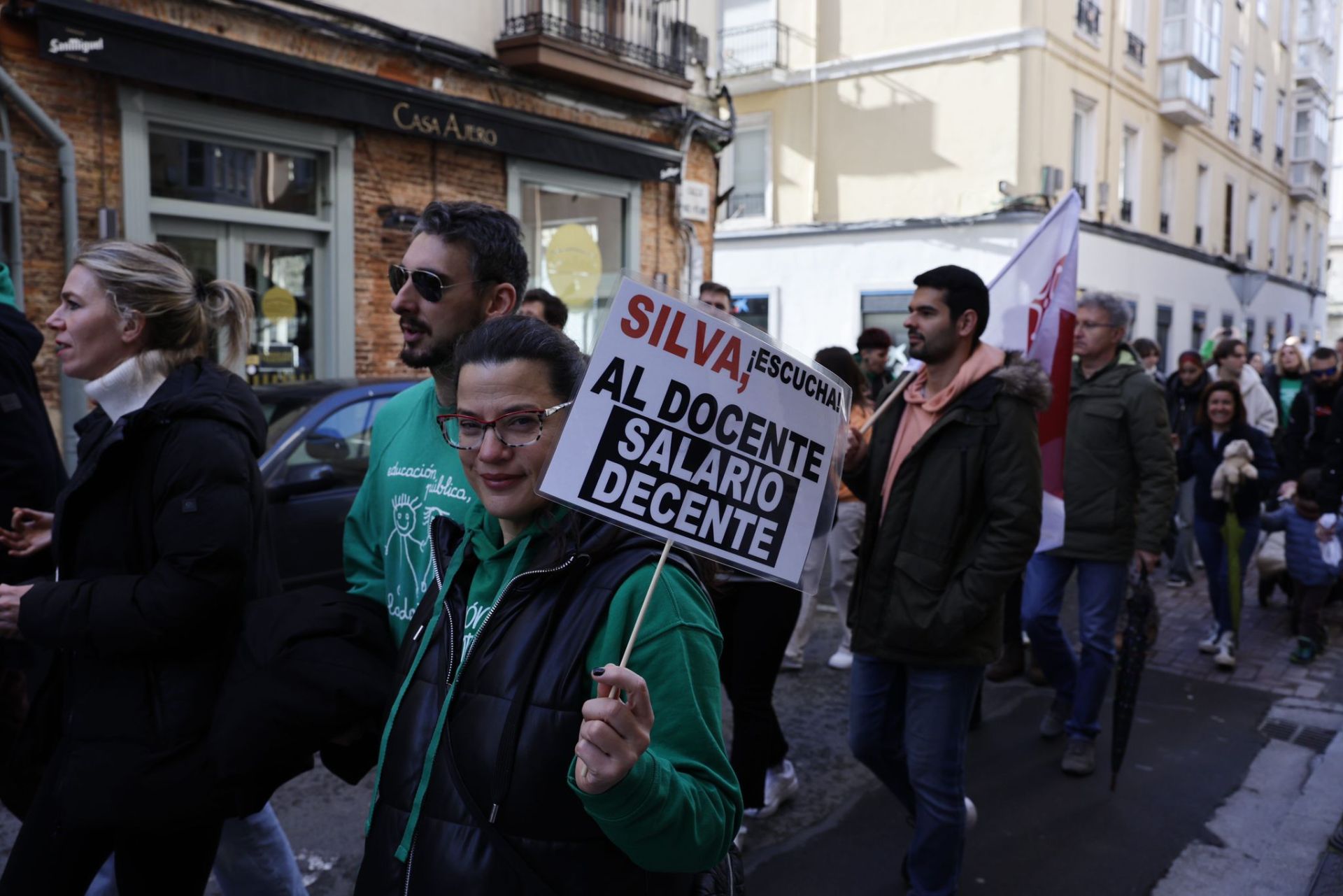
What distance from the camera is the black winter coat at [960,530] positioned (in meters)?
3.26

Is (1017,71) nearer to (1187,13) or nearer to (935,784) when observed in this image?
(1187,13)

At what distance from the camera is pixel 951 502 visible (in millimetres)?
3342

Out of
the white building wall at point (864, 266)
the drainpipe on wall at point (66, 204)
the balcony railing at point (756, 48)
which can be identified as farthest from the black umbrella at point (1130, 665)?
the balcony railing at point (756, 48)

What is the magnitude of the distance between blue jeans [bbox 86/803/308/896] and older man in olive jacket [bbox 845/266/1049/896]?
1.78 metres

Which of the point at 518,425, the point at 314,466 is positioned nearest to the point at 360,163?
the point at 314,466

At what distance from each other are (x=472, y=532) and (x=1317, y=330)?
4395 cm

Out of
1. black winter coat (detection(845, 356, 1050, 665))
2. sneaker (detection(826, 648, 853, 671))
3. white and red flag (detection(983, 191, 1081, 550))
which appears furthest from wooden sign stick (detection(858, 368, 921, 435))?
sneaker (detection(826, 648, 853, 671))

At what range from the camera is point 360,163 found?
34.3ft

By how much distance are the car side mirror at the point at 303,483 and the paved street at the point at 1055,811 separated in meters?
1.75

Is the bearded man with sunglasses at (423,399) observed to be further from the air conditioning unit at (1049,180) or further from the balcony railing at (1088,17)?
the balcony railing at (1088,17)

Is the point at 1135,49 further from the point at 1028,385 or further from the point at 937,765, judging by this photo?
the point at 937,765

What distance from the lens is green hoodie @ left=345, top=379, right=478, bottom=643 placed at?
7.22 feet

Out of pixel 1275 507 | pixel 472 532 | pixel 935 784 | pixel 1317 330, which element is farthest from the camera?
pixel 1317 330

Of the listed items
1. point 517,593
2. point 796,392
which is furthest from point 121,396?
point 796,392
